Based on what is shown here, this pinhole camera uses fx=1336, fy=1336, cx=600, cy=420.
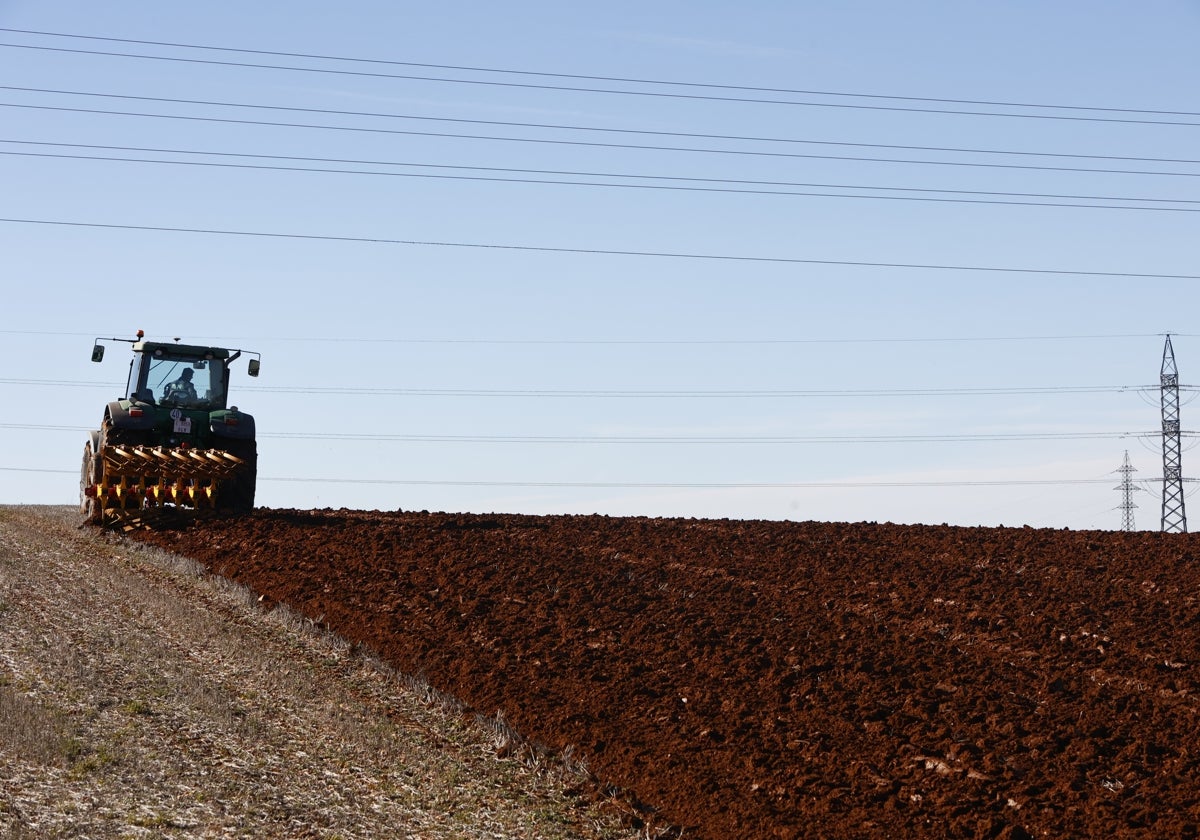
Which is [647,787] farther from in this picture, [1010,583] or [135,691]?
[1010,583]

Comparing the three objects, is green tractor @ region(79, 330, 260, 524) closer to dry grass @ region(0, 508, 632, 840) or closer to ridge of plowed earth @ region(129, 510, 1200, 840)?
ridge of plowed earth @ region(129, 510, 1200, 840)

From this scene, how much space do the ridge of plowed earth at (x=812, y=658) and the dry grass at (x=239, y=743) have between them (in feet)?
1.33

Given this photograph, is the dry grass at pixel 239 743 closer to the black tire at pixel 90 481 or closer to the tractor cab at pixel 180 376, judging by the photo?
the black tire at pixel 90 481

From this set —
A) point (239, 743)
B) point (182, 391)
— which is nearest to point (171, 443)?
point (182, 391)

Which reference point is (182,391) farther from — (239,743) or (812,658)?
(812,658)

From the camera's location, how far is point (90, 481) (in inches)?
772

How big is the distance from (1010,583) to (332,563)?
7.37 meters

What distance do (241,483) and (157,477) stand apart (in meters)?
1.30

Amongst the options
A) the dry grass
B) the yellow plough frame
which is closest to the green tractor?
the yellow plough frame

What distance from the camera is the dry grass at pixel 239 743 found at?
7238mm

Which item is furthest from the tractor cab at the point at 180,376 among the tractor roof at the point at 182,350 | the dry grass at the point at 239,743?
the dry grass at the point at 239,743

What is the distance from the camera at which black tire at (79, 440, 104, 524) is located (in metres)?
19.0

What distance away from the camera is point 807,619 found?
11898mm

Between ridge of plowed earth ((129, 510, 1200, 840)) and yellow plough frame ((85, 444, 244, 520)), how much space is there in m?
0.90
